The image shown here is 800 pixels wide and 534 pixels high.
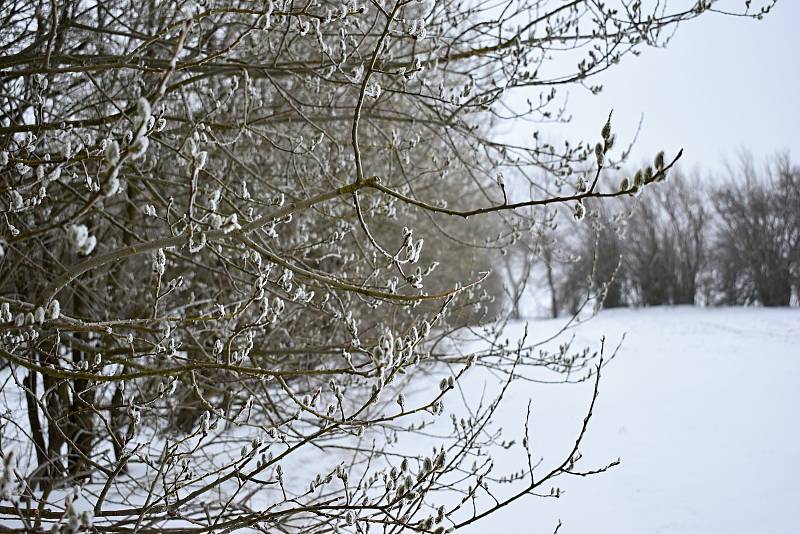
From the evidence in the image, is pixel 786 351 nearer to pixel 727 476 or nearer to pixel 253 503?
pixel 727 476

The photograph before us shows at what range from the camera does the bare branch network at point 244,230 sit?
58.5 inches

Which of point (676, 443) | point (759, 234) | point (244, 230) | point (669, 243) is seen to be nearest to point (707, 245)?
point (669, 243)

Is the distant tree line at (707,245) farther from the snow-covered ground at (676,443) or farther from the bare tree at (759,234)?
the snow-covered ground at (676,443)

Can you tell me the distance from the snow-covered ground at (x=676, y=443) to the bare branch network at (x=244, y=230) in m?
0.70

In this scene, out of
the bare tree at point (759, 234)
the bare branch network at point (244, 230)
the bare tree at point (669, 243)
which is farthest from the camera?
the bare tree at point (669, 243)

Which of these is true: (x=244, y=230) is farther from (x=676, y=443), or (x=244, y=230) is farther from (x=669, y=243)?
(x=669, y=243)

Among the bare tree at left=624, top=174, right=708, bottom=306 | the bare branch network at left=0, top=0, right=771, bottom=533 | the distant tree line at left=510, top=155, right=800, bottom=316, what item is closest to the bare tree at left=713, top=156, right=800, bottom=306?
the distant tree line at left=510, top=155, right=800, bottom=316

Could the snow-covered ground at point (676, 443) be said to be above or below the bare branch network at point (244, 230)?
below

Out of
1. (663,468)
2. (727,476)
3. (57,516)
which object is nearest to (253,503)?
(57,516)

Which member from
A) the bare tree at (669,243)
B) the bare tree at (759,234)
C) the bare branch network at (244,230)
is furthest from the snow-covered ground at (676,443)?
the bare tree at (669,243)

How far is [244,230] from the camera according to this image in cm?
136

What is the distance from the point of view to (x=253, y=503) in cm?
437

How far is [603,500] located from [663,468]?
3.94 feet

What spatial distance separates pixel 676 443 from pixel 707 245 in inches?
594
